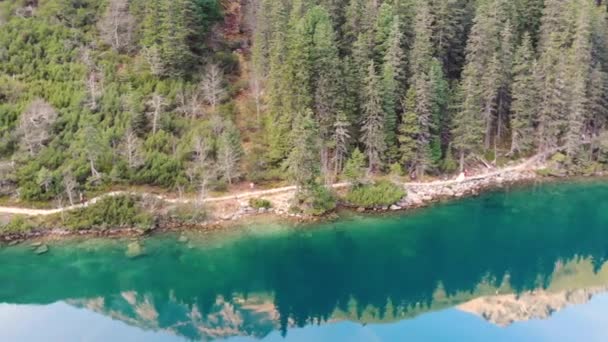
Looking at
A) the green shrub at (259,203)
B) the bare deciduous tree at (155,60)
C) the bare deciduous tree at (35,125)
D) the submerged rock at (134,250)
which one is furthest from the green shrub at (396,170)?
the bare deciduous tree at (35,125)

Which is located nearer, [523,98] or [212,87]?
[212,87]

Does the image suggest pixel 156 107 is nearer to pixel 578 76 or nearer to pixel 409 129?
pixel 409 129

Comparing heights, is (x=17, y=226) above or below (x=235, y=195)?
below

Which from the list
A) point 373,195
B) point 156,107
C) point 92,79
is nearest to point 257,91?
point 156,107

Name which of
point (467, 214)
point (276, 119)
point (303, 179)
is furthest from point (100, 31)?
point (467, 214)

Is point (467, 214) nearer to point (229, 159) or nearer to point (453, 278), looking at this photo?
point (453, 278)

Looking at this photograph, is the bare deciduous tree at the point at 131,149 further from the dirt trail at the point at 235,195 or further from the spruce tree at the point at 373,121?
the spruce tree at the point at 373,121
